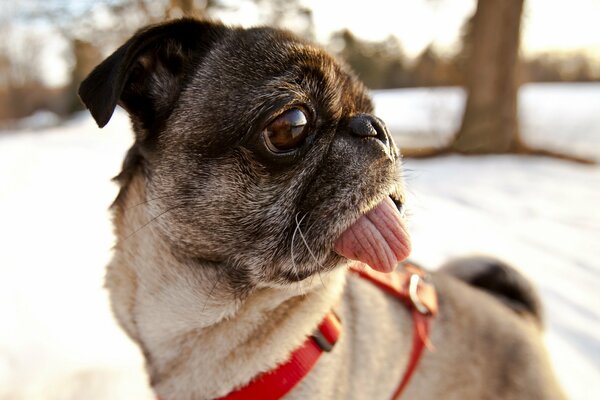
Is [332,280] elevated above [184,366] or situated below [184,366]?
above

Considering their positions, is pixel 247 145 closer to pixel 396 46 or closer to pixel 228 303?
pixel 228 303

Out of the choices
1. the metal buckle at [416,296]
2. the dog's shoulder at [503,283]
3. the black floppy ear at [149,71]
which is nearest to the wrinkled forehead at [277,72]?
the black floppy ear at [149,71]

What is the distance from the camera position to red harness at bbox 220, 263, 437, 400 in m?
1.79

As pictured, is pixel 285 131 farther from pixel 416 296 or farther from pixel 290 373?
pixel 416 296

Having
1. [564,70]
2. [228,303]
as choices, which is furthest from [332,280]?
[564,70]

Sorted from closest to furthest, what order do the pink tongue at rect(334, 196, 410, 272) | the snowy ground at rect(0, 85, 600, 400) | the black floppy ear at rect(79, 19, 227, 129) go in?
the pink tongue at rect(334, 196, 410, 272) → the black floppy ear at rect(79, 19, 227, 129) → the snowy ground at rect(0, 85, 600, 400)

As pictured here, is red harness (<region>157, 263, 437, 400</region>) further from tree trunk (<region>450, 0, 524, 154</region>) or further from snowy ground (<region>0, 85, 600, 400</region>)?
tree trunk (<region>450, 0, 524, 154</region>)

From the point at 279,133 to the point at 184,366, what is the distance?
3.32ft

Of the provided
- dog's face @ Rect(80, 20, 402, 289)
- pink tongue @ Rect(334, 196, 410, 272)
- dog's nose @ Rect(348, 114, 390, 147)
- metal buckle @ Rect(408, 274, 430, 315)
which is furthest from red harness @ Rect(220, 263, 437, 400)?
dog's nose @ Rect(348, 114, 390, 147)

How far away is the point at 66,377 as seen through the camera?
2963mm

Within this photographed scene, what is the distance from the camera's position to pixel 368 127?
5.43 feet

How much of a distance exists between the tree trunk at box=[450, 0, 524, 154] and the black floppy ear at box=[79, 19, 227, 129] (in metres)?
9.15

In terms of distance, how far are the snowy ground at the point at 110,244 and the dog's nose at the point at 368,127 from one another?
1.64 ft

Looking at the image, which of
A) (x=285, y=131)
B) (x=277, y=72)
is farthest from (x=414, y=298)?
(x=277, y=72)
